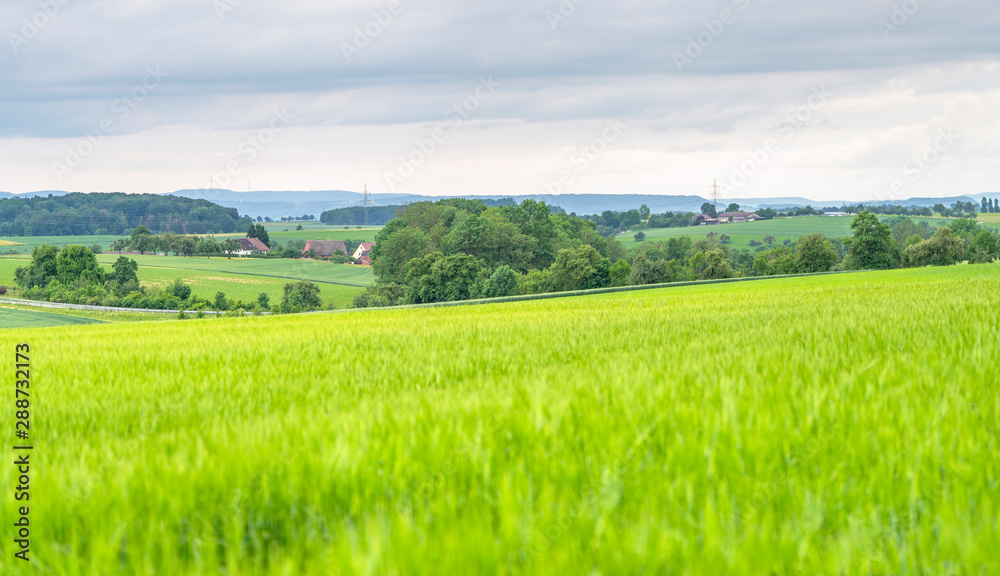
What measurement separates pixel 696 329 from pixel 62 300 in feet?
384

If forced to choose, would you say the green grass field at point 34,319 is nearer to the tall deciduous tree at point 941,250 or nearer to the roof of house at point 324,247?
the roof of house at point 324,247

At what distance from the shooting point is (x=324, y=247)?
17962 centimetres

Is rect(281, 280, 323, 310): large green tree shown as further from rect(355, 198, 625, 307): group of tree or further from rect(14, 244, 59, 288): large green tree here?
rect(14, 244, 59, 288): large green tree

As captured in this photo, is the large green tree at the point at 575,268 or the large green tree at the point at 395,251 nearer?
the large green tree at the point at 575,268

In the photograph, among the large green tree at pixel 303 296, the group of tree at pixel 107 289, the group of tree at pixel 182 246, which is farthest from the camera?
the group of tree at pixel 182 246

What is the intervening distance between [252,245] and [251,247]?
1158 millimetres

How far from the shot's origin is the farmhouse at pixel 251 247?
173 metres

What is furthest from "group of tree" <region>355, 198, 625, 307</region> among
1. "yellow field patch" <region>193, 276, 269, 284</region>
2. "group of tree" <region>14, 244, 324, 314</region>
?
"yellow field patch" <region>193, 276, 269, 284</region>

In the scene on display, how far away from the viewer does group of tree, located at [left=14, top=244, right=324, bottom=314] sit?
10356 cm

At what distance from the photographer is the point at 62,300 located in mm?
104188

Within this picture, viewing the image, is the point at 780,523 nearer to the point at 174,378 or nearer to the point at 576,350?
the point at 576,350

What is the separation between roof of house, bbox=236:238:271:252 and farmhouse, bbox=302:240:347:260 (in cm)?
1013

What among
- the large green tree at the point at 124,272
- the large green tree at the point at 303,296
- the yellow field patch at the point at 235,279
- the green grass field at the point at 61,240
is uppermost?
the green grass field at the point at 61,240

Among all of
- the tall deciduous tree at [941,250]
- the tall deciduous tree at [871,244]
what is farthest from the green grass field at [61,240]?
the tall deciduous tree at [941,250]
